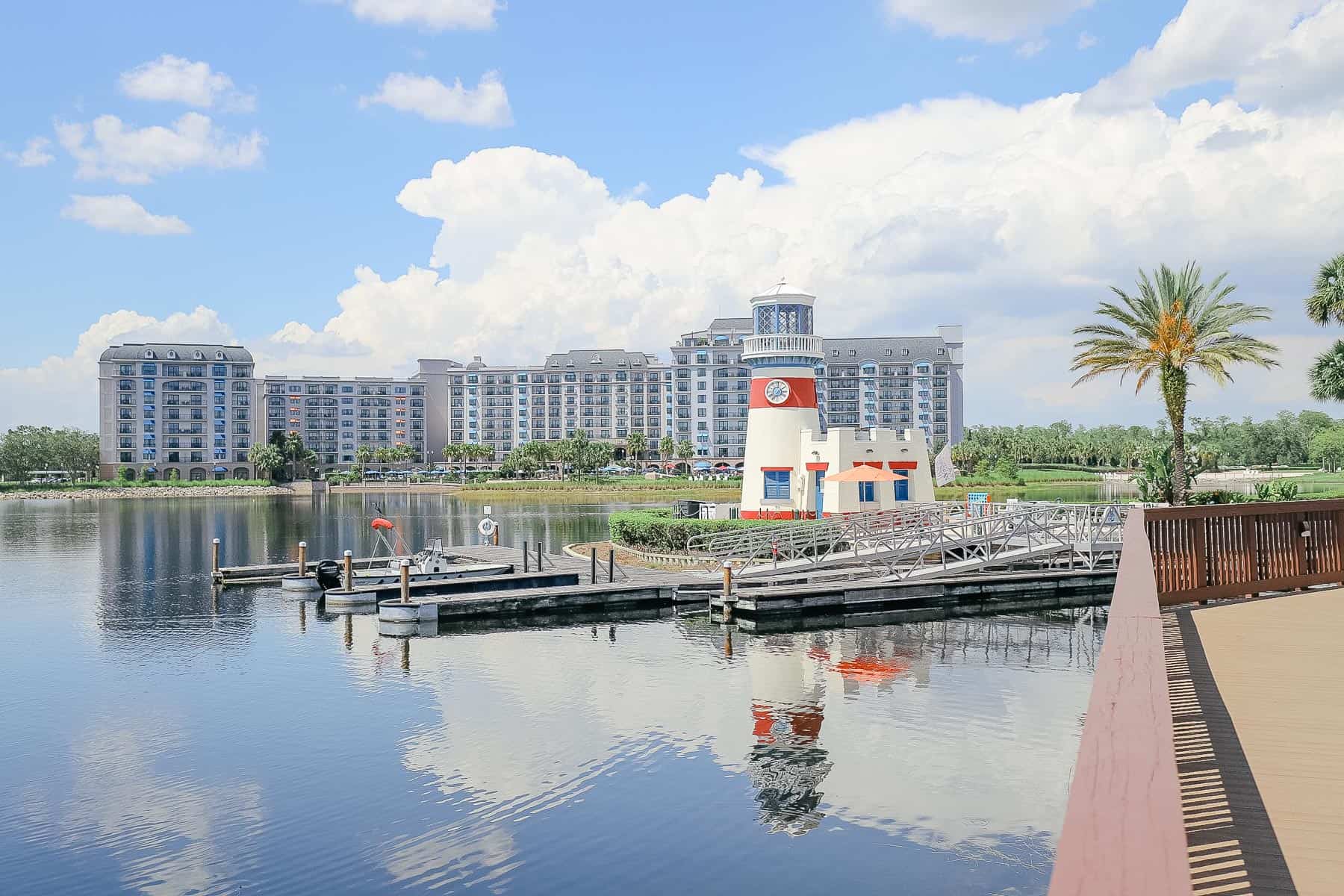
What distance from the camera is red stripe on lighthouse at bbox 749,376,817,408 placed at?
4469 centimetres

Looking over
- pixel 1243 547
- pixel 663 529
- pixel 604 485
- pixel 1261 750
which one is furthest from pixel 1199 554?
pixel 604 485

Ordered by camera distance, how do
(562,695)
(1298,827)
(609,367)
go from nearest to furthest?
(1298,827), (562,695), (609,367)

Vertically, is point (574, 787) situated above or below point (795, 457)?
below

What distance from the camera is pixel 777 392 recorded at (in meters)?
44.8

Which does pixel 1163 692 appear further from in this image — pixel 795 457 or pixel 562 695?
pixel 795 457

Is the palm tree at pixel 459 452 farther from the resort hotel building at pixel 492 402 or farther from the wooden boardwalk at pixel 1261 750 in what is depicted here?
the wooden boardwalk at pixel 1261 750

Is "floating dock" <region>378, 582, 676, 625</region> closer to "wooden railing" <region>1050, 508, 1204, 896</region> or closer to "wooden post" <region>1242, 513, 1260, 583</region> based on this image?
"wooden post" <region>1242, 513, 1260, 583</region>

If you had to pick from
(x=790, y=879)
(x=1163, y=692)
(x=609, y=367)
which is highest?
(x=609, y=367)

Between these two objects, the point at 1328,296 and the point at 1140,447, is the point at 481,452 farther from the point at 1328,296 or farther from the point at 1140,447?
the point at 1328,296

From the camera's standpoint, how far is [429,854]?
42.3 feet

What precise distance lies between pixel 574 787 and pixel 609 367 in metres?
159

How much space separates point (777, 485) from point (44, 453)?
14680 centimetres

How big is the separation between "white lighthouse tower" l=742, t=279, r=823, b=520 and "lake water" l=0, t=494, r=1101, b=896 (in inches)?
549

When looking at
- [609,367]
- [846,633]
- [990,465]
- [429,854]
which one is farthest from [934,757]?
[609,367]
